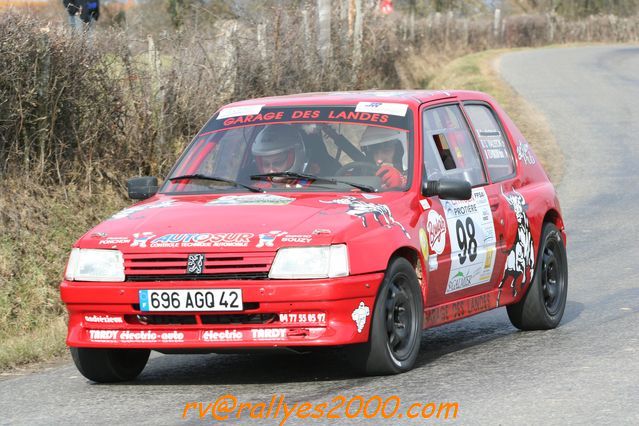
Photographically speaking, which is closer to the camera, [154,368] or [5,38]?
[154,368]

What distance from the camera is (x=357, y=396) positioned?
668 cm

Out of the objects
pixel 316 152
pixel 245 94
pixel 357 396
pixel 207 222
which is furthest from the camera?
pixel 245 94

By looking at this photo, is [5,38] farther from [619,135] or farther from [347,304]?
[619,135]

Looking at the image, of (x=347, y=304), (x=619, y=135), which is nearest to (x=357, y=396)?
(x=347, y=304)

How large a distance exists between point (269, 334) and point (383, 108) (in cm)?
209

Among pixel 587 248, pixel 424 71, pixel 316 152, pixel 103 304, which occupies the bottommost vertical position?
pixel 424 71

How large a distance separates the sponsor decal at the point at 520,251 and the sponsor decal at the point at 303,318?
2225 millimetres

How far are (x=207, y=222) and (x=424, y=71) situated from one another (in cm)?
2877

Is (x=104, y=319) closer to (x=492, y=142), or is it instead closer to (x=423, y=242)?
(x=423, y=242)

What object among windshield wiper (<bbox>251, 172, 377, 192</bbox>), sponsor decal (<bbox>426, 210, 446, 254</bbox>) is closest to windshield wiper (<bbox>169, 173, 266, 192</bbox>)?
windshield wiper (<bbox>251, 172, 377, 192</bbox>)

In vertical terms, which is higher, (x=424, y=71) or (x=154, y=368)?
(x=154, y=368)

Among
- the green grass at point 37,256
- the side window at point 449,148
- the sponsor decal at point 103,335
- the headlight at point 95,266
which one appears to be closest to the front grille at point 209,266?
the headlight at point 95,266

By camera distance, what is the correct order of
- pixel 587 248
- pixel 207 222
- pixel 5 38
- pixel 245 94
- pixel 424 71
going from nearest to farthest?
pixel 207 222, pixel 5 38, pixel 587 248, pixel 245 94, pixel 424 71

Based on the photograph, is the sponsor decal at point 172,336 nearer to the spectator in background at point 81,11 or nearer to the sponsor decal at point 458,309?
the sponsor decal at point 458,309
